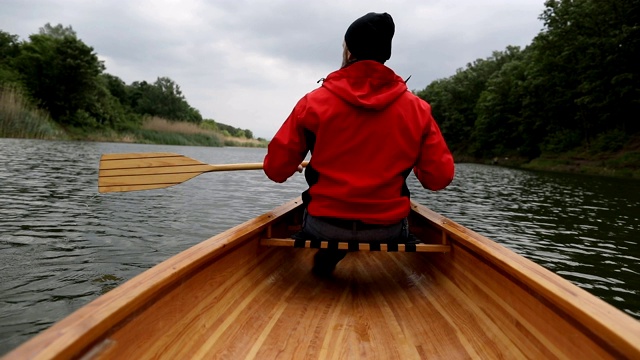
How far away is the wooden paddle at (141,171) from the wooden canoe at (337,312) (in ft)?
3.34

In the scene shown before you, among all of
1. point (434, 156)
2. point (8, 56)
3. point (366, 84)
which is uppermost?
point (8, 56)

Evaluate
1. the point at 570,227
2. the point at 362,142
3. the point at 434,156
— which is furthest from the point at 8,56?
the point at 434,156

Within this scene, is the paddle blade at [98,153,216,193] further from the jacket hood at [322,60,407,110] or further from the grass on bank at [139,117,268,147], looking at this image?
the grass on bank at [139,117,268,147]

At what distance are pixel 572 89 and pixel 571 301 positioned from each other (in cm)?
3150

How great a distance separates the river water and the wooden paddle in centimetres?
82

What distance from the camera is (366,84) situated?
2146 millimetres

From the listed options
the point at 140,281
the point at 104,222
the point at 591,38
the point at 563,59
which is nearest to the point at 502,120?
the point at 563,59

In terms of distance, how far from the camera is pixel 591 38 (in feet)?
76.9

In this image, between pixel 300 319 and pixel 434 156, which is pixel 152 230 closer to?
pixel 300 319

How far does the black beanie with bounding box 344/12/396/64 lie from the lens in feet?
7.09

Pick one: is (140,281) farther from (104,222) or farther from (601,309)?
(104,222)

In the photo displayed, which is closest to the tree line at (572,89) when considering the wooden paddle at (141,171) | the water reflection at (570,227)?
the water reflection at (570,227)

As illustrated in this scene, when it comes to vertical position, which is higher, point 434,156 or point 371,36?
point 371,36

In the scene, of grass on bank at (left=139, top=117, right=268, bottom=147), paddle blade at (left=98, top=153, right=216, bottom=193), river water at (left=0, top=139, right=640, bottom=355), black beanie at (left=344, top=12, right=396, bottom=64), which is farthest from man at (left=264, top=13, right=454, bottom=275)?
grass on bank at (left=139, top=117, right=268, bottom=147)
